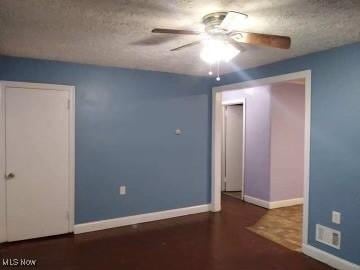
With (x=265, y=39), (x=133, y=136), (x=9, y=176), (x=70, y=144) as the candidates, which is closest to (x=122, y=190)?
(x=133, y=136)

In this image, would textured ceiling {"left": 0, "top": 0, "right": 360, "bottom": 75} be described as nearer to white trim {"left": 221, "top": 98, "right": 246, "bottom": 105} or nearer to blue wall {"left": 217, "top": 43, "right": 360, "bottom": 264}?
blue wall {"left": 217, "top": 43, "right": 360, "bottom": 264}

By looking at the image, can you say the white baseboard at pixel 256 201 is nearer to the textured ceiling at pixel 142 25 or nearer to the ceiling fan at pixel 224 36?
the textured ceiling at pixel 142 25

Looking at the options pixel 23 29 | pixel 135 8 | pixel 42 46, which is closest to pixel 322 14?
pixel 135 8

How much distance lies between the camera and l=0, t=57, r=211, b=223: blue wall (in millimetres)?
3980

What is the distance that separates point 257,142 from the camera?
5.41 meters

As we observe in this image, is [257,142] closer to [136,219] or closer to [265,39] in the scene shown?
[136,219]

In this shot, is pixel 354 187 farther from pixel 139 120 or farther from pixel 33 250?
pixel 33 250

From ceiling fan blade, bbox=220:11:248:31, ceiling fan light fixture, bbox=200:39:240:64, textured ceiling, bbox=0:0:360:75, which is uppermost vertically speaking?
textured ceiling, bbox=0:0:360:75

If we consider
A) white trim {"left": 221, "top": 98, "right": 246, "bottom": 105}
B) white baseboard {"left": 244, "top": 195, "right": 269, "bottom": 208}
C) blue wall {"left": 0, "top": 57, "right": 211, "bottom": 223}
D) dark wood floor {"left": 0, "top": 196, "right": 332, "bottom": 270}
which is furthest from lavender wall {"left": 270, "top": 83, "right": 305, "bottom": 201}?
dark wood floor {"left": 0, "top": 196, "right": 332, "bottom": 270}

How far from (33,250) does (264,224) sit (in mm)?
3144

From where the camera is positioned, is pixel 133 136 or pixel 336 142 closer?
pixel 336 142

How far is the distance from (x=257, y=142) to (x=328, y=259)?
254 centimetres

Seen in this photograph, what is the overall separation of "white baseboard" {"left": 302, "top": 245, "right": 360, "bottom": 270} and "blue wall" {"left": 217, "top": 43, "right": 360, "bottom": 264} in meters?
0.05

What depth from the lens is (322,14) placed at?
2.17m
